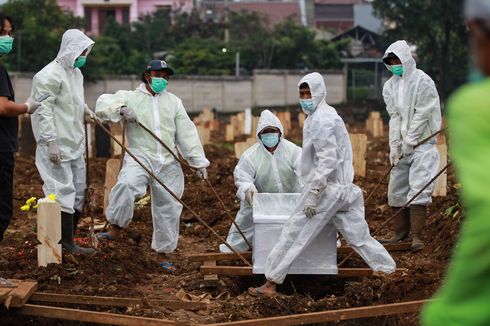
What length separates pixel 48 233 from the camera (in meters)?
7.84

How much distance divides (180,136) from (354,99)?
43.5 m

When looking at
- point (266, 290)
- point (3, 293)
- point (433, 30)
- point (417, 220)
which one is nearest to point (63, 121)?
point (266, 290)

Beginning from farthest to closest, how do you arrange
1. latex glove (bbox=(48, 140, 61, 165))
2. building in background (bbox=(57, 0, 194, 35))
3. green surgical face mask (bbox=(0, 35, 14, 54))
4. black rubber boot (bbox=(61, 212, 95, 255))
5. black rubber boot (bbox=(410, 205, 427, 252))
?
1. building in background (bbox=(57, 0, 194, 35))
2. black rubber boot (bbox=(410, 205, 427, 252))
3. black rubber boot (bbox=(61, 212, 95, 255))
4. latex glove (bbox=(48, 140, 61, 165))
5. green surgical face mask (bbox=(0, 35, 14, 54))

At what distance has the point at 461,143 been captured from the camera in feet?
8.25

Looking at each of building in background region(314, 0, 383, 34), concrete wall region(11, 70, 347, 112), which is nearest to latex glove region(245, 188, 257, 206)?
concrete wall region(11, 70, 347, 112)

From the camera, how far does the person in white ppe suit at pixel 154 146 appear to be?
9406 millimetres

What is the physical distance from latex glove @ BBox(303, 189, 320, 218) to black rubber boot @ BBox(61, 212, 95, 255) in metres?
2.13

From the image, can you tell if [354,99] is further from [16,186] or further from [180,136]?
[180,136]

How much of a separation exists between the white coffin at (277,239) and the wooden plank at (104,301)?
899 mm

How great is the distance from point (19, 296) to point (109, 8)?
58963mm

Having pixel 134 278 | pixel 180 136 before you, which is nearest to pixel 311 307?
pixel 134 278

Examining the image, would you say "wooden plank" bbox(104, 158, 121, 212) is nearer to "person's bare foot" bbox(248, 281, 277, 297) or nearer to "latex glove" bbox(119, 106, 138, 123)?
"latex glove" bbox(119, 106, 138, 123)

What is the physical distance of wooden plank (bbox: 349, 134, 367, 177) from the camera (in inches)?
637

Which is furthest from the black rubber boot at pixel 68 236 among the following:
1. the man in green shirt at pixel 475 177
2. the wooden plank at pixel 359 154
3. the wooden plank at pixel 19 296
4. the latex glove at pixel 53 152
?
the wooden plank at pixel 359 154
